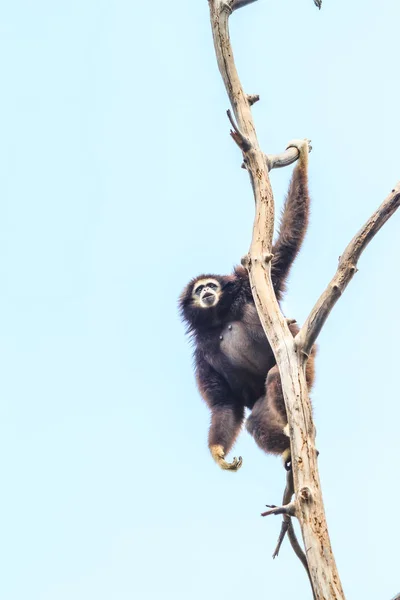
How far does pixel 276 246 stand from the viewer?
12.1 m

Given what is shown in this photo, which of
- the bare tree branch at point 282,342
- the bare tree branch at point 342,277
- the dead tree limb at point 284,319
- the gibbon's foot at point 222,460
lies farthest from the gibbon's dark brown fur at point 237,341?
the bare tree branch at point 342,277

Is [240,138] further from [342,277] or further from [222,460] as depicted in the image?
[222,460]

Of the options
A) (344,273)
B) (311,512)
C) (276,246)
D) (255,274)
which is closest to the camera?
(311,512)

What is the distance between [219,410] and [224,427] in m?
0.36

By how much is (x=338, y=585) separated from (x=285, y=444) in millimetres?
3600

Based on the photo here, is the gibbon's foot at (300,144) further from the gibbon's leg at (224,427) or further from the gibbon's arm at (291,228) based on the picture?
the gibbon's leg at (224,427)

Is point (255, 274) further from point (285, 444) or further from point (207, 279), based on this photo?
point (207, 279)

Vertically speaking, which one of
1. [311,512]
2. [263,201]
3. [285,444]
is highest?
[263,201]

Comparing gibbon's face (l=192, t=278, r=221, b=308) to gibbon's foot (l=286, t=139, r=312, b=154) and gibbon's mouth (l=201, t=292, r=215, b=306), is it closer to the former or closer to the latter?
gibbon's mouth (l=201, t=292, r=215, b=306)

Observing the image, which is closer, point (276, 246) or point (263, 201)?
point (263, 201)

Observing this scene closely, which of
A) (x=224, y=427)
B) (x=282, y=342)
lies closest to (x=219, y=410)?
(x=224, y=427)

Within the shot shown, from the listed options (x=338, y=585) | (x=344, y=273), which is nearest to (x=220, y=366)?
(x=344, y=273)

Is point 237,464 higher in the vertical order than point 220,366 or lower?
lower

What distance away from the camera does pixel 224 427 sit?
41.2 feet
